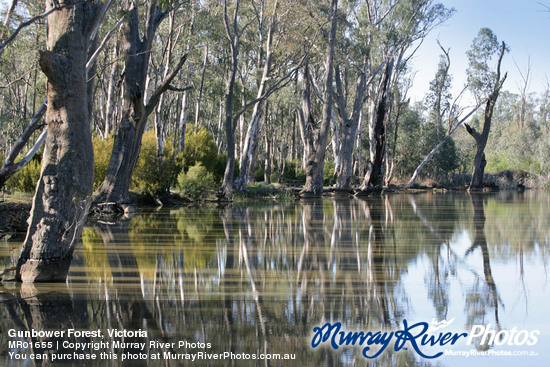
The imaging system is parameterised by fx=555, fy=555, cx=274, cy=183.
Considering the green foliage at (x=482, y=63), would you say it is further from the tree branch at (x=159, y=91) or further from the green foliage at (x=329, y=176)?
the tree branch at (x=159, y=91)

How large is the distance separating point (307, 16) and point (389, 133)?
18.0 metres

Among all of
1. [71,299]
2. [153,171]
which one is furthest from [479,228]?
[153,171]

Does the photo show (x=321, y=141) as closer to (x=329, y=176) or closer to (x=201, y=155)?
(x=201, y=155)

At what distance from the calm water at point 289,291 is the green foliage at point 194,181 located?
9.38m

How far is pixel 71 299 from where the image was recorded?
5.67m

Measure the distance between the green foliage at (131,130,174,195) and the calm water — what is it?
7.73 metres

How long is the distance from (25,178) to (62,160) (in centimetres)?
1198

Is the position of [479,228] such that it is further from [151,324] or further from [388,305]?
[151,324]

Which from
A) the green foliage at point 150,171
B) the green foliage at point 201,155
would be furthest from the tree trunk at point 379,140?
the green foliage at point 150,171

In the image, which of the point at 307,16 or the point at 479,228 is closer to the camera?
the point at 479,228

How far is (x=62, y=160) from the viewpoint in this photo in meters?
6.46

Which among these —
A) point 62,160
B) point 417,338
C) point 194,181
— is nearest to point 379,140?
point 194,181

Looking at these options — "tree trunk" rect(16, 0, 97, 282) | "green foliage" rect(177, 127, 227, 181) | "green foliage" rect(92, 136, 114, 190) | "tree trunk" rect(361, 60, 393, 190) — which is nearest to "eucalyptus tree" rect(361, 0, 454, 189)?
"tree trunk" rect(361, 60, 393, 190)

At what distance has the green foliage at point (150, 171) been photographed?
62.6ft
